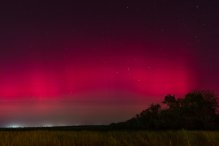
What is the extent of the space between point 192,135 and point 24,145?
7.06m

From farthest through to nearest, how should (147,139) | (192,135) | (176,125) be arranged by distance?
(176,125)
(192,135)
(147,139)

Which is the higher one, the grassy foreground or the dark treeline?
the dark treeline

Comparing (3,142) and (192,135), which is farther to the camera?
(192,135)

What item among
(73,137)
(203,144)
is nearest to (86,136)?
(73,137)

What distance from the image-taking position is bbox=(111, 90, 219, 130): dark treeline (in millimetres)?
32344

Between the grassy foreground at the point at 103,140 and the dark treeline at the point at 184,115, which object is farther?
the dark treeline at the point at 184,115

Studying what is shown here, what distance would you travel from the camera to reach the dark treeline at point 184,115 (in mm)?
32344

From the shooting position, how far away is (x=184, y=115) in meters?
32.7

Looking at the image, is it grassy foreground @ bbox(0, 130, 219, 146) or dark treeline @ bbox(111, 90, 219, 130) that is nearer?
grassy foreground @ bbox(0, 130, 219, 146)

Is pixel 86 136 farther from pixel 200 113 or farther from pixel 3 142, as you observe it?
pixel 200 113

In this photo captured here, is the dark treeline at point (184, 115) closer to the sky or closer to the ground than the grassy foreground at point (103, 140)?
closer to the sky

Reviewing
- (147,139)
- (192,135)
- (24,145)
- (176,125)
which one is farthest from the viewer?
(176,125)

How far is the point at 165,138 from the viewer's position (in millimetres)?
16203

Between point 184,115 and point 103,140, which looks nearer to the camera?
point 103,140
